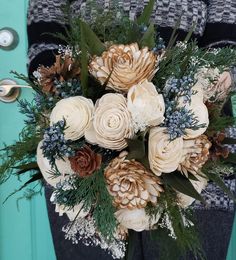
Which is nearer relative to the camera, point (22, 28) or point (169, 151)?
point (169, 151)

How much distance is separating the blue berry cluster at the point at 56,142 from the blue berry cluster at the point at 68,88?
48 mm

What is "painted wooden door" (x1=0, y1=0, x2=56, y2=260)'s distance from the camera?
135 cm

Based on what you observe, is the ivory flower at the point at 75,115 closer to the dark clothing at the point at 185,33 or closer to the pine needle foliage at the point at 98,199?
the pine needle foliage at the point at 98,199

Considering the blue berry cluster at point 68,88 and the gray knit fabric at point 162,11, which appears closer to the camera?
the blue berry cluster at point 68,88

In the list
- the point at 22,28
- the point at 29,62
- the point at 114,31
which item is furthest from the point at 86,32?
the point at 22,28

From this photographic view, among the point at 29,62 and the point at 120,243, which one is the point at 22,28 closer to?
the point at 29,62

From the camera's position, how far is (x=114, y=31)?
26.2 inches

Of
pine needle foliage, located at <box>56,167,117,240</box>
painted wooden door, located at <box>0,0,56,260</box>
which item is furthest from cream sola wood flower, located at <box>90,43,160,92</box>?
painted wooden door, located at <box>0,0,56,260</box>

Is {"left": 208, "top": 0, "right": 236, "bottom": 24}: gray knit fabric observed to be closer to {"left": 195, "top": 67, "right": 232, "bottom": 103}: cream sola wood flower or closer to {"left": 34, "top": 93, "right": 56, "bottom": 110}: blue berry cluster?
{"left": 195, "top": 67, "right": 232, "bottom": 103}: cream sola wood flower

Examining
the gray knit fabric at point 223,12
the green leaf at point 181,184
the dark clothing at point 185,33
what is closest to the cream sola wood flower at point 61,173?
the green leaf at point 181,184

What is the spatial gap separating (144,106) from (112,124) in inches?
1.6

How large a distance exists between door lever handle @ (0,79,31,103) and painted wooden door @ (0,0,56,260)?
0.05ft

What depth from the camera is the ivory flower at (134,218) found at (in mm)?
641

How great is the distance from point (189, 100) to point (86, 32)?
0.47 ft
